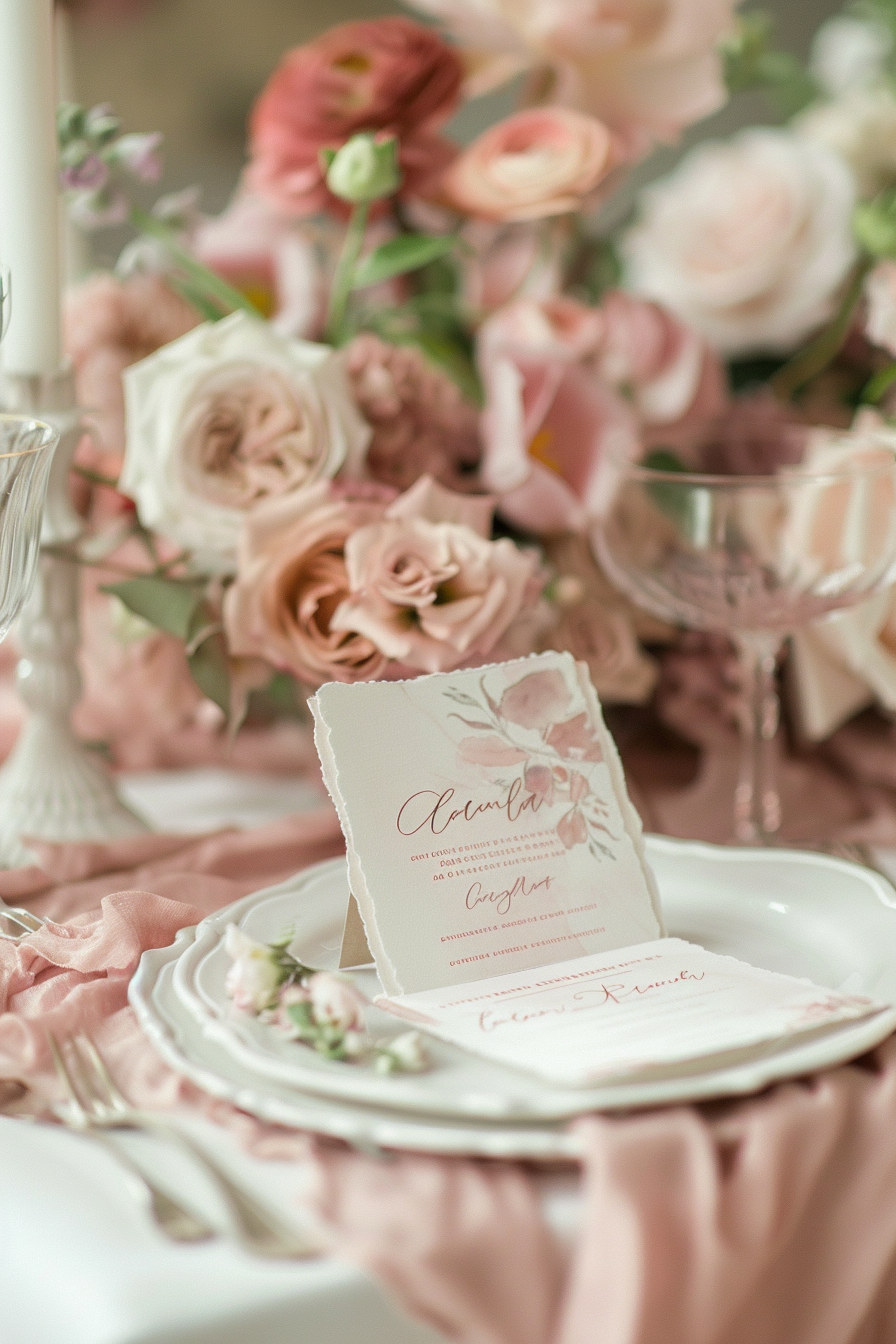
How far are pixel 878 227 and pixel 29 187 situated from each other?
559mm

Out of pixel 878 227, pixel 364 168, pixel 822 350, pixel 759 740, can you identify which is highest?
pixel 364 168

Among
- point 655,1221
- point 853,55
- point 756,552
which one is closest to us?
point 655,1221

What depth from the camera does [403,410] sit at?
0.87 m

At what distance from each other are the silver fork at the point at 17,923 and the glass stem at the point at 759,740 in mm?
399

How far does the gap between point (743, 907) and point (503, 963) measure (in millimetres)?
128

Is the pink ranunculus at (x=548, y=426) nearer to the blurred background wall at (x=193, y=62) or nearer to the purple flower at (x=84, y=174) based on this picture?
the purple flower at (x=84, y=174)

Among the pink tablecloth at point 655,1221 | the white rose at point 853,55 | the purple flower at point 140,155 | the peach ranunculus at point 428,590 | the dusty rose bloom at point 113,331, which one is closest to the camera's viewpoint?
the pink tablecloth at point 655,1221

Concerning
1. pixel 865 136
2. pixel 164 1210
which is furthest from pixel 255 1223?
pixel 865 136

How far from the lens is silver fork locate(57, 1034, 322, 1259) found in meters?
0.43

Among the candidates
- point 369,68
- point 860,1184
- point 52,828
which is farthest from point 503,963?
point 369,68

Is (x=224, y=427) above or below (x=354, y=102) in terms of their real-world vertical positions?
below

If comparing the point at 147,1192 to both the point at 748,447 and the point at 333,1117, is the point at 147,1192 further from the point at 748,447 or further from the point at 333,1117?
the point at 748,447

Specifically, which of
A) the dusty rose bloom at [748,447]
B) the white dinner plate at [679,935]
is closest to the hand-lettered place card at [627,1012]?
the white dinner plate at [679,935]

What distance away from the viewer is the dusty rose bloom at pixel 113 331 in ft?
3.00
